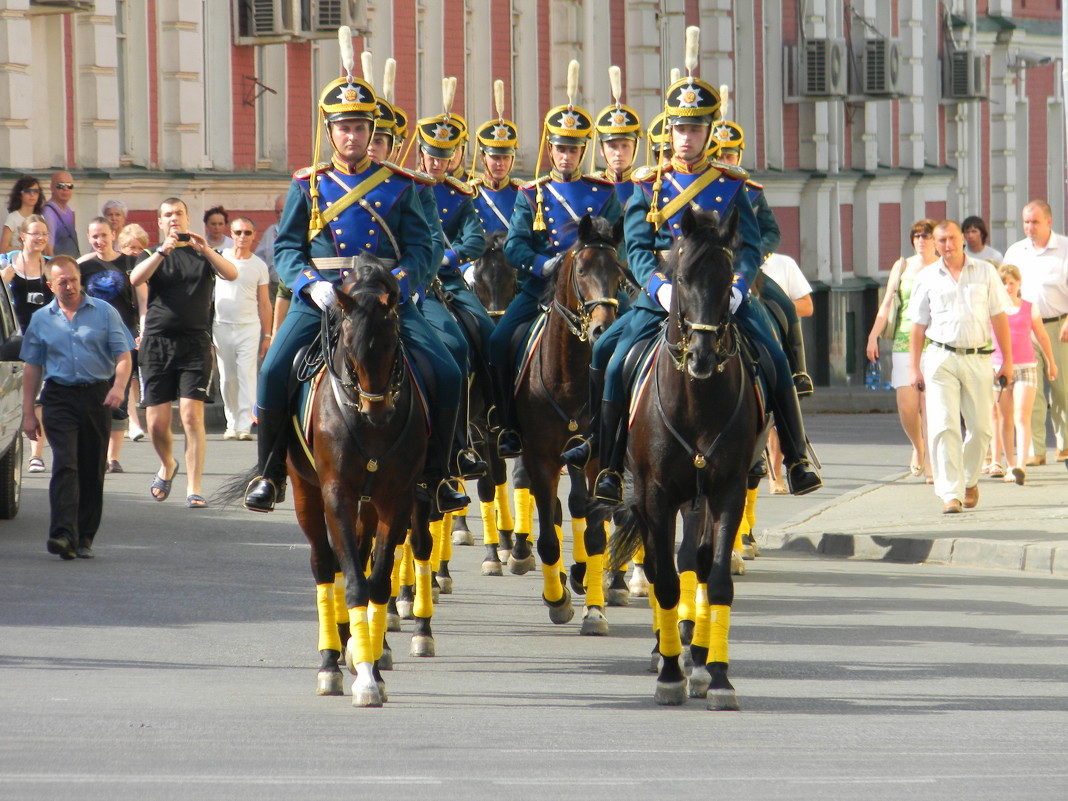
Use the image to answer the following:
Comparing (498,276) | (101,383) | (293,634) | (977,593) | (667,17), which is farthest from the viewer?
(667,17)

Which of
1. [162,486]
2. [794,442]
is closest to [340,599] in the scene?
[794,442]

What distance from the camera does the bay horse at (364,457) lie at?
31.3ft

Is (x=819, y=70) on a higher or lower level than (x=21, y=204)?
higher

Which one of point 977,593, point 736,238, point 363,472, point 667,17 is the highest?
point 667,17

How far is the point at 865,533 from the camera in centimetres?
1595

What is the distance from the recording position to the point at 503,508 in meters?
14.7

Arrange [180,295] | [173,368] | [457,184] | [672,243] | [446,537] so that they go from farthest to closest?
[180,295] < [173,368] < [457,184] < [446,537] < [672,243]

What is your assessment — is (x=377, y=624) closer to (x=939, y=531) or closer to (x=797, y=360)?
(x=797, y=360)

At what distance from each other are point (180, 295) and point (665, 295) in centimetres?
789

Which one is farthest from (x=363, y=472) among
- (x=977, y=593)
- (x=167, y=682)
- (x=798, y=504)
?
(x=798, y=504)

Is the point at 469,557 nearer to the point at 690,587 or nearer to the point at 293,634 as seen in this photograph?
the point at 293,634

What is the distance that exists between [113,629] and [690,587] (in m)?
3.33

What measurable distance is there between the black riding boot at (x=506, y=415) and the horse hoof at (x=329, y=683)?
3044 mm

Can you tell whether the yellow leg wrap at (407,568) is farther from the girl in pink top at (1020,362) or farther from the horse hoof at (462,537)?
the girl in pink top at (1020,362)
